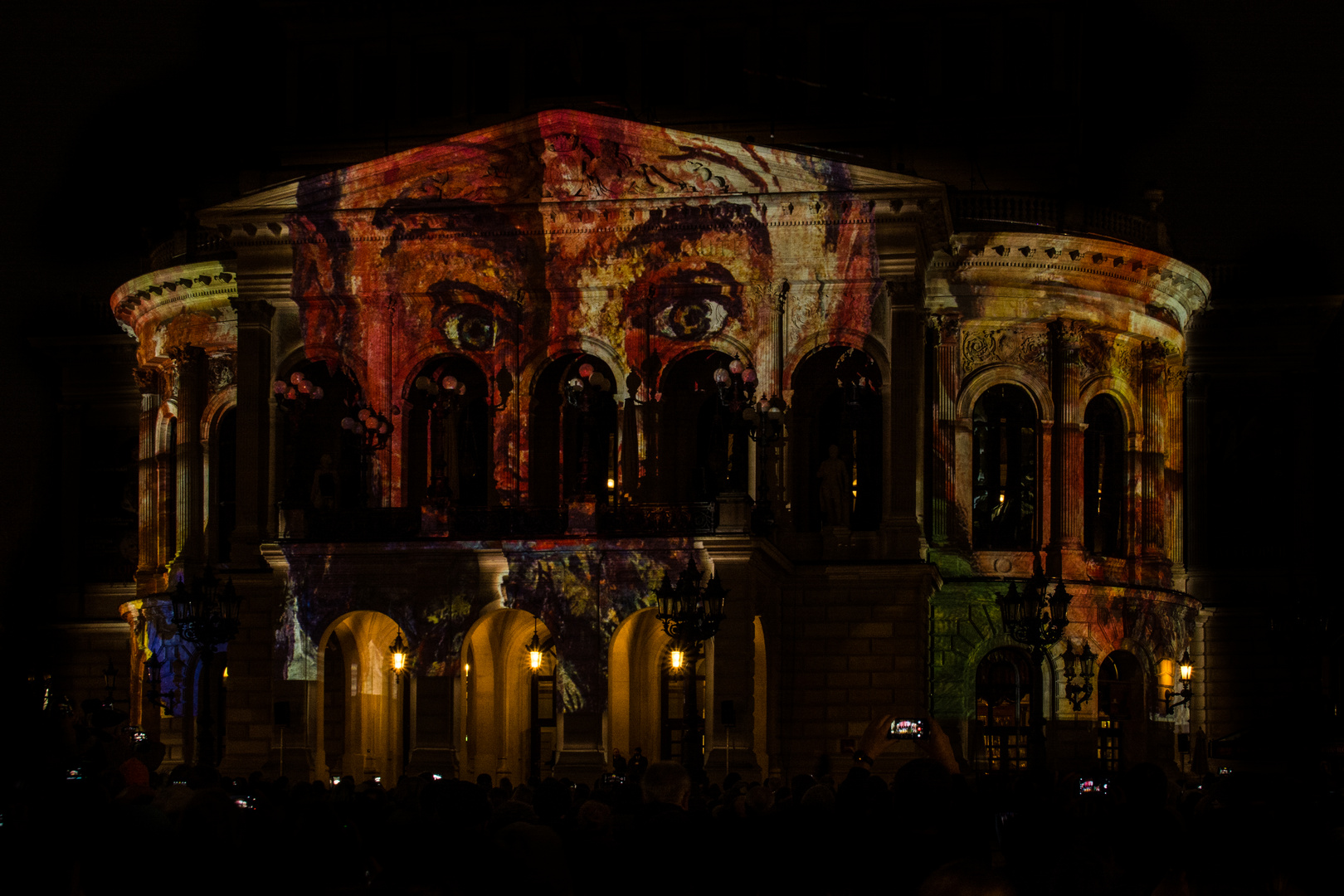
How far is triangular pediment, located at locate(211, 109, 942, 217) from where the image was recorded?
45.0 metres

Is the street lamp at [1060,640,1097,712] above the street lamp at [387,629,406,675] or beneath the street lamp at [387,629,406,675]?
beneath

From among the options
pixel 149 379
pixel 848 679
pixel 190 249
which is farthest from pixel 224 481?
pixel 848 679

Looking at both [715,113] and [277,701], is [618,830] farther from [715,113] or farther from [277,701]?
[715,113]

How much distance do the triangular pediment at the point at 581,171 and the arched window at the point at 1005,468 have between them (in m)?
8.13

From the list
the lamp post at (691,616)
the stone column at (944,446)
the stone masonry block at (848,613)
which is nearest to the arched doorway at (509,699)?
the stone masonry block at (848,613)

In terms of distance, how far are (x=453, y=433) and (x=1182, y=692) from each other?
20725 mm

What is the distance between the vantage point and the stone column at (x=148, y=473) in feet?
181

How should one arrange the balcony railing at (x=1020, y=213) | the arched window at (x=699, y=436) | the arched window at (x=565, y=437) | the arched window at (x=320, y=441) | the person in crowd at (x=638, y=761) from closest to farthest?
the person in crowd at (x=638, y=761) → the arched window at (x=565, y=437) → the arched window at (x=699, y=436) → the arched window at (x=320, y=441) → the balcony railing at (x=1020, y=213)

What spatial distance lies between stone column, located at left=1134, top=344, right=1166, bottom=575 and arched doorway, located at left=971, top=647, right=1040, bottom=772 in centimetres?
562

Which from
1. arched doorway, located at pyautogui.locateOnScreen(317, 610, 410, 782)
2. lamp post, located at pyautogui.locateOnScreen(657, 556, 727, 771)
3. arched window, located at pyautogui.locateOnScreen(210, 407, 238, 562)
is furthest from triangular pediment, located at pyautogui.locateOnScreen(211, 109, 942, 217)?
lamp post, located at pyautogui.locateOnScreen(657, 556, 727, 771)

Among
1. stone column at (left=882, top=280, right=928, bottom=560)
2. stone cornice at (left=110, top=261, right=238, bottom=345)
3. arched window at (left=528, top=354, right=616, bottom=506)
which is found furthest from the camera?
stone cornice at (left=110, top=261, right=238, bottom=345)

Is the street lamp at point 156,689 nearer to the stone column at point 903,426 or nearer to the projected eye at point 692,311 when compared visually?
the projected eye at point 692,311

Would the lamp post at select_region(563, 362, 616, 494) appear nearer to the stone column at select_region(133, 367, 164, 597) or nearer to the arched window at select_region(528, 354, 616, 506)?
the arched window at select_region(528, 354, 616, 506)

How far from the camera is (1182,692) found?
52750mm
